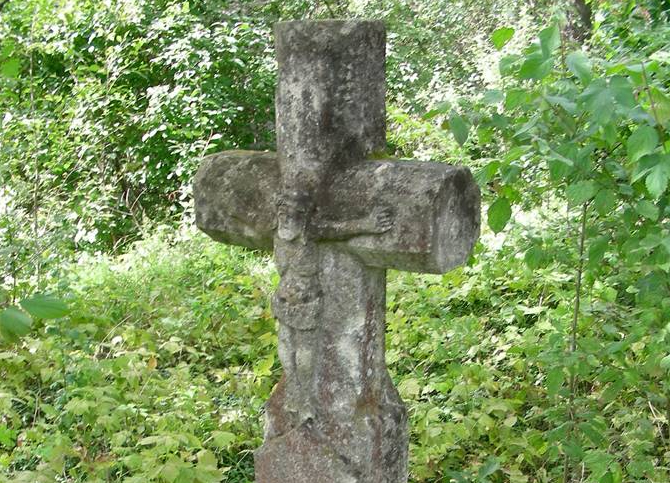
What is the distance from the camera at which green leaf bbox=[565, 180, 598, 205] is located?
2.74m

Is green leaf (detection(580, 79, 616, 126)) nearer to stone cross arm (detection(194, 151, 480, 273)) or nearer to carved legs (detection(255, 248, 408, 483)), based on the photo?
stone cross arm (detection(194, 151, 480, 273))

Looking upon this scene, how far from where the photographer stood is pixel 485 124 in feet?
9.82

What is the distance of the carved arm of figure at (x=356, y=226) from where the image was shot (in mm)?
2627

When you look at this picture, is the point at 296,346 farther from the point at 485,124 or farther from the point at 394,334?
the point at 394,334

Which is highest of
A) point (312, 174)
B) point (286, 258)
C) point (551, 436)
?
point (312, 174)

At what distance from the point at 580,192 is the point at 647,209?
0.71 feet

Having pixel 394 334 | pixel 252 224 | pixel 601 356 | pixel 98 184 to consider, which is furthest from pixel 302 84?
pixel 98 184

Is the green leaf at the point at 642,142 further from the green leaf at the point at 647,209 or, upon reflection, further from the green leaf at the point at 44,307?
the green leaf at the point at 44,307

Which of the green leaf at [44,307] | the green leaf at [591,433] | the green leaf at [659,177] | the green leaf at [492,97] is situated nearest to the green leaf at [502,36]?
the green leaf at [492,97]

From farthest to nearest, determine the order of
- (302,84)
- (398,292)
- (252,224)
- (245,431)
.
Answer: (398,292), (245,431), (252,224), (302,84)

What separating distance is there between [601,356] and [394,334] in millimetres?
1790

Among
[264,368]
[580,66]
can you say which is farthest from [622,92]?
[264,368]

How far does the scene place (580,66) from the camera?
258 centimetres

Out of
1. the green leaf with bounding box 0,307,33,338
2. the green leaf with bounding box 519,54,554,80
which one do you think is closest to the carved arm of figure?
the green leaf with bounding box 519,54,554,80
